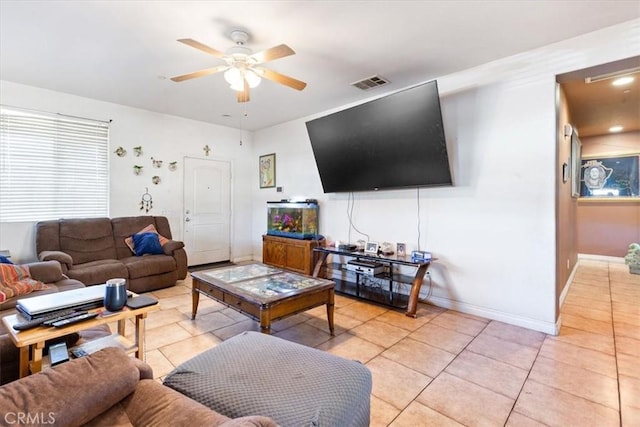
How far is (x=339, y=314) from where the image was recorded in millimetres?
3205

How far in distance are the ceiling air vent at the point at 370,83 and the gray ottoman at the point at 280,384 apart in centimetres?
304

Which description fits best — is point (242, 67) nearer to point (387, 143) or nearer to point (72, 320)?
point (387, 143)

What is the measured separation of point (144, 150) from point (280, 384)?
4660 mm

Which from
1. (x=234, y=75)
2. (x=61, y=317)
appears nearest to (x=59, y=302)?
(x=61, y=317)

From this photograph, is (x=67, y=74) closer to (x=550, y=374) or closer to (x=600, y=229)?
(x=550, y=374)

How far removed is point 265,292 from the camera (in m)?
2.48

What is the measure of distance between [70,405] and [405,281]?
3089 mm

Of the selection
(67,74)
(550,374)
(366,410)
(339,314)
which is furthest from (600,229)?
(67,74)

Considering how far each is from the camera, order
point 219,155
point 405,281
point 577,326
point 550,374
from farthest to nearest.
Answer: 1. point 219,155
2. point 405,281
3. point 577,326
4. point 550,374

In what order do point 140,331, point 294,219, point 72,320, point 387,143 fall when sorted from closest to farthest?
1. point 72,320
2. point 140,331
3. point 387,143
4. point 294,219

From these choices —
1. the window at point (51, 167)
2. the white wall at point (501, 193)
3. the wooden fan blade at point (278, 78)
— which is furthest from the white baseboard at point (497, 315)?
the window at point (51, 167)

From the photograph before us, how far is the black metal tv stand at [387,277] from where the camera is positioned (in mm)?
3169

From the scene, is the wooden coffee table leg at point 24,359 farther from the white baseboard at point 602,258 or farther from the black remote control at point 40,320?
the white baseboard at point 602,258

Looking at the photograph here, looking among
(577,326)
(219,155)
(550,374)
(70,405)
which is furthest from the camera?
(219,155)
